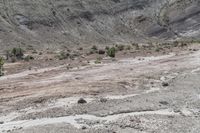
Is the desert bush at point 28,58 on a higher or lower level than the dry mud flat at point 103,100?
higher

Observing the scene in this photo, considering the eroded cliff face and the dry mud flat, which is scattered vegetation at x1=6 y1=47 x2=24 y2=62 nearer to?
the eroded cliff face

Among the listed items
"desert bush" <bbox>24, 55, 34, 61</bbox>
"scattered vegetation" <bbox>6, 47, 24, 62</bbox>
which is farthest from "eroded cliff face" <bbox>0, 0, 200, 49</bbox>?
"desert bush" <bbox>24, 55, 34, 61</bbox>

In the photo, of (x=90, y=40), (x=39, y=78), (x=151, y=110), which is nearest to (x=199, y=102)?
(x=151, y=110)

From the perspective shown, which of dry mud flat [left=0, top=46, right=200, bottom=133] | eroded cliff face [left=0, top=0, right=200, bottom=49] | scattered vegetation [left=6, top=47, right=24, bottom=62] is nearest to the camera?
dry mud flat [left=0, top=46, right=200, bottom=133]

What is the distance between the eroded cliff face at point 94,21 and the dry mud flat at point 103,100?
3043 centimetres

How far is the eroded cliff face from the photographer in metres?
74.0

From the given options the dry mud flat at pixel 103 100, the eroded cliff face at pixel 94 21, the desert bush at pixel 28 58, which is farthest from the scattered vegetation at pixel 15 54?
the dry mud flat at pixel 103 100

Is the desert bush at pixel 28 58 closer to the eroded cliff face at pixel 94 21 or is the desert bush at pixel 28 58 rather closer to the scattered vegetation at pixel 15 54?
the scattered vegetation at pixel 15 54

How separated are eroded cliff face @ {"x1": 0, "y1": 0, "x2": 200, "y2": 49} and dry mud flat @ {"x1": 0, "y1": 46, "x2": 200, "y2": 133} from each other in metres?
30.4

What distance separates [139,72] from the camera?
4103cm

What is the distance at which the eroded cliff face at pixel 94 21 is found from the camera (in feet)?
243

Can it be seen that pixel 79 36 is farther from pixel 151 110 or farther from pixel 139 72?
pixel 151 110

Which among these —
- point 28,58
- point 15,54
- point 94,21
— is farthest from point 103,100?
point 94,21

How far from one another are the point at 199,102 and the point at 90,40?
173ft
